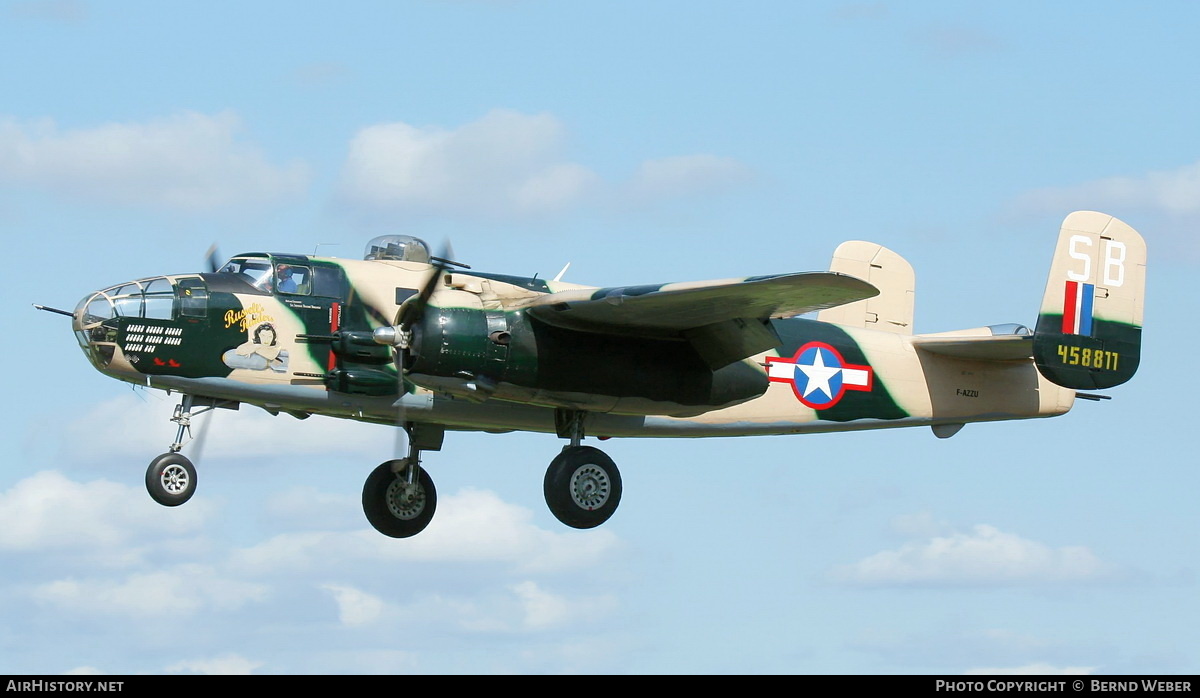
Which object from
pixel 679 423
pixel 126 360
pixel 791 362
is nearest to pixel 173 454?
pixel 126 360

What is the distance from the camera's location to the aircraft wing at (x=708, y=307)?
1703 centimetres

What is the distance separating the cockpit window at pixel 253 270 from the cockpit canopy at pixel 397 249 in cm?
137

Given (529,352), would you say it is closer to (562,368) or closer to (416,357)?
(562,368)

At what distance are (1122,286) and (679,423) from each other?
6.22 meters

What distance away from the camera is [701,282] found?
17516 mm

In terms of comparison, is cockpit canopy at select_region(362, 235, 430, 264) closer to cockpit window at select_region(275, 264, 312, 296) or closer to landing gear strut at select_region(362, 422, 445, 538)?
cockpit window at select_region(275, 264, 312, 296)

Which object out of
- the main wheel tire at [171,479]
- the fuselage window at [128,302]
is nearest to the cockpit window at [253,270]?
the fuselage window at [128,302]

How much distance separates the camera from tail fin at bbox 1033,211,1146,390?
2083 centimetres

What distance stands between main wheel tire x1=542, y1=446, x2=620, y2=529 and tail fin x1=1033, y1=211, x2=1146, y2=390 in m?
5.85

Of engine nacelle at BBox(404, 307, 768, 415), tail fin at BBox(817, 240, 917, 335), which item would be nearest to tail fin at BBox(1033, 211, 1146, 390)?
tail fin at BBox(817, 240, 917, 335)

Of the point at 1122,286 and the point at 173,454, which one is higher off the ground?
the point at 1122,286
